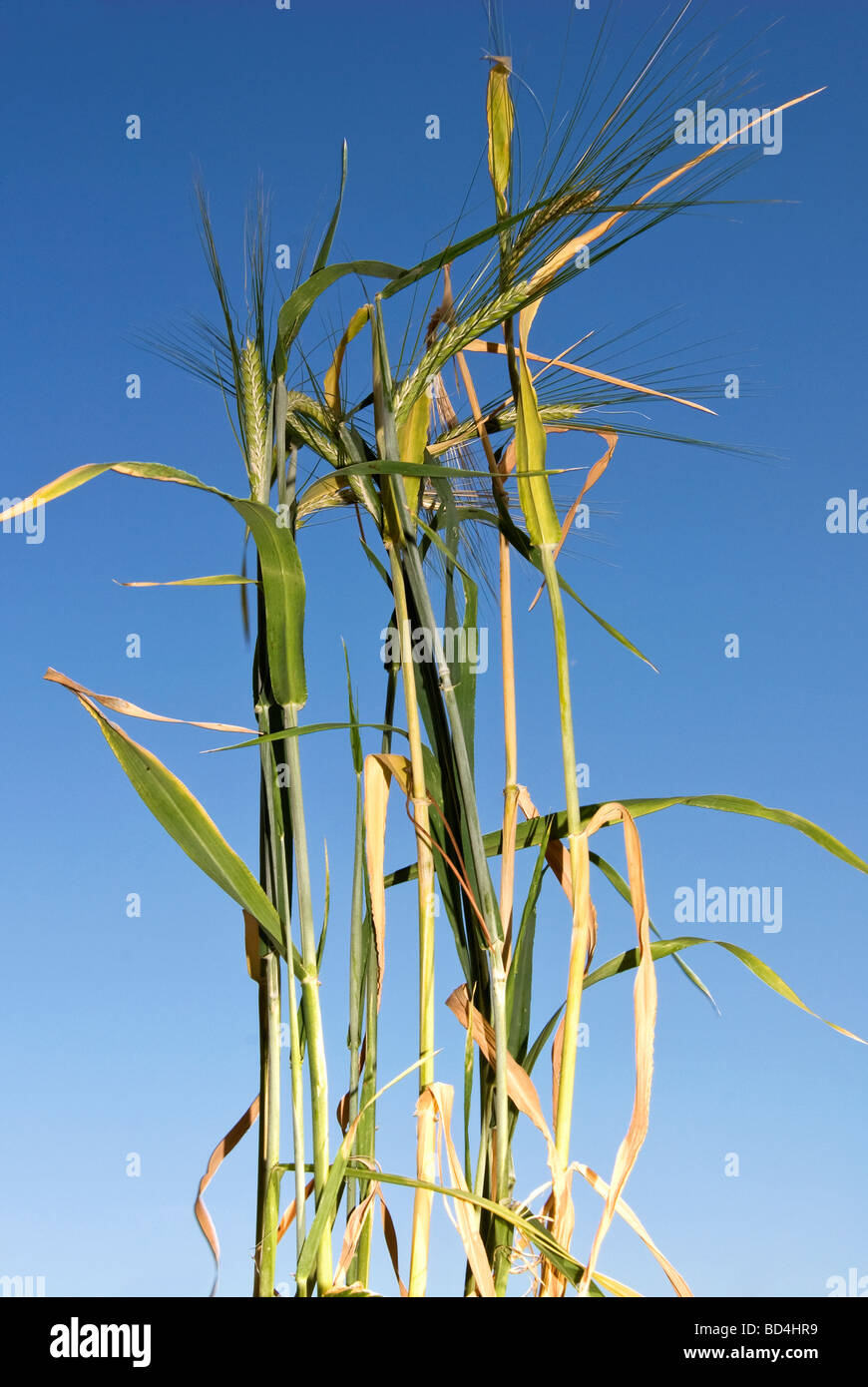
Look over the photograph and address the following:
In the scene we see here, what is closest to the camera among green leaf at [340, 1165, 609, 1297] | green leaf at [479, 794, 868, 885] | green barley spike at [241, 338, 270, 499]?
green leaf at [340, 1165, 609, 1297]

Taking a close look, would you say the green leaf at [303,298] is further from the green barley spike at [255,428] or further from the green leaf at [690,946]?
the green leaf at [690,946]

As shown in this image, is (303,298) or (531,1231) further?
(303,298)

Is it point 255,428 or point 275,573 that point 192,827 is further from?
point 255,428

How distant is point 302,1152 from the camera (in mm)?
1106

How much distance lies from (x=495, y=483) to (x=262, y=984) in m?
0.62

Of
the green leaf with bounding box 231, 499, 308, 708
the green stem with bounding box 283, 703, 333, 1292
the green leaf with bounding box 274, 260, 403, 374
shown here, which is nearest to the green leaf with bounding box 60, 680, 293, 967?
the green stem with bounding box 283, 703, 333, 1292

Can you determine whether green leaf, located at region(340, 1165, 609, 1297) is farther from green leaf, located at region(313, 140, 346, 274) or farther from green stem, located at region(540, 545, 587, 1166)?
green leaf, located at region(313, 140, 346, 274)

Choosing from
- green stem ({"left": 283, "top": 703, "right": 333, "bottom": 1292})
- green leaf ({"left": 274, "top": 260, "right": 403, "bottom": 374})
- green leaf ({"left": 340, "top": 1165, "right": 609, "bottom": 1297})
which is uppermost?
green leaf ({"left": 274, "top": 260, "right": 403, "bottom": 374})


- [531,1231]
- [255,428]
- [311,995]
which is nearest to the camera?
[531,1231]

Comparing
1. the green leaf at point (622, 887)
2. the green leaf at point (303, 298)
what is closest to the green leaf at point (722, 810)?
the green leaf at point (622, 887)

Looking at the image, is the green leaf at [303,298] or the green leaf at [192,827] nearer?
the green leaf at [192,827]

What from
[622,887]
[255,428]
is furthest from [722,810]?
[255,428]
